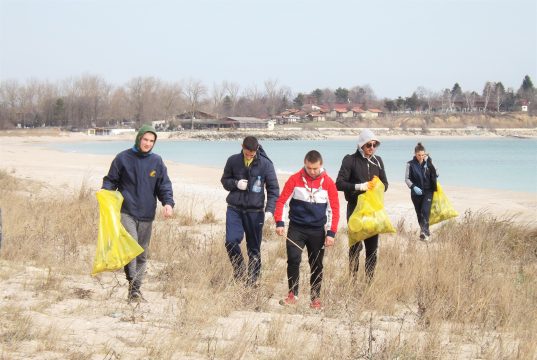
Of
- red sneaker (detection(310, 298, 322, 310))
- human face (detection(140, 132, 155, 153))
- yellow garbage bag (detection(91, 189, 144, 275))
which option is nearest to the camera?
yellow garbage bag (detection(91, 189, 144, 275))

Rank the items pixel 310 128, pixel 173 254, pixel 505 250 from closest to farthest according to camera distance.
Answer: pixel 173 254, pixel 505 250, pixel 310 128

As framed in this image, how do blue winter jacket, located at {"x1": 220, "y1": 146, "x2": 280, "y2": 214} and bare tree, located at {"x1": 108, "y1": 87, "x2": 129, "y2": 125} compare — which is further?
bare tree, located at {"x1": 108, "y1": 87, "x2": 129, "y2": 125}

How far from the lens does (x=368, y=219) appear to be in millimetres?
5898

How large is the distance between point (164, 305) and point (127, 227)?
0.72m

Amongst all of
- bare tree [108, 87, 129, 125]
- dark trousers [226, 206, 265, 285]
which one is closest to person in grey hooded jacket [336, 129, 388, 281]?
dark trousers [226, 206, 265, 285]

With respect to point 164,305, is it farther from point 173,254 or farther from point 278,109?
point 278,109

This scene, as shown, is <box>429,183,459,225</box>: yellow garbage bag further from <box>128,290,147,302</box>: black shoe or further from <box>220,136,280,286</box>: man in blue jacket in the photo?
<box>128,290,147,302</box>: black shoe

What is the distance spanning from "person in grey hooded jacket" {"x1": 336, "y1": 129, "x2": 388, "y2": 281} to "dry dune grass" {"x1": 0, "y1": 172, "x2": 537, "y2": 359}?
23 centimetres

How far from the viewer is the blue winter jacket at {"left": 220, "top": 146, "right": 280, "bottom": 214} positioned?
19.1 ft

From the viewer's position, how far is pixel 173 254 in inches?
280

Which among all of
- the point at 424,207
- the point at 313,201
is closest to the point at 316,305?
the point at 313,201

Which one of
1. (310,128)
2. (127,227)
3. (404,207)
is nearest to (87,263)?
(127,227)

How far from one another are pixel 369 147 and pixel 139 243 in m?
2.29

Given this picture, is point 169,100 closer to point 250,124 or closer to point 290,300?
point 250,124
